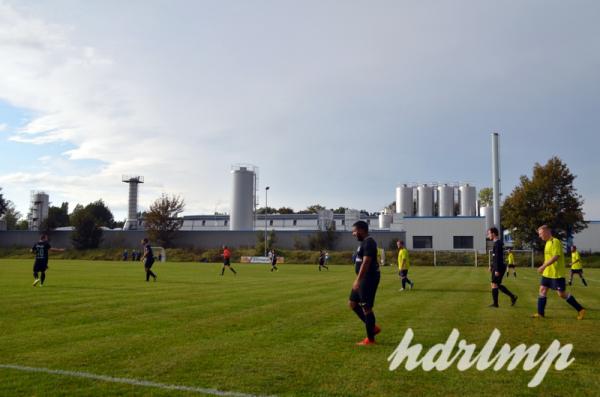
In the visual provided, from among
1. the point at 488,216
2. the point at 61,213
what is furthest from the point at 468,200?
the point at 61,213

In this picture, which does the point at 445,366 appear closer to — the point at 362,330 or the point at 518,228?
the point at 362,330

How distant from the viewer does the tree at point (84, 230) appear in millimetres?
76562

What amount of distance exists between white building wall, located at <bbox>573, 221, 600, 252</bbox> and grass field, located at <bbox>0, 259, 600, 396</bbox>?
206 feet

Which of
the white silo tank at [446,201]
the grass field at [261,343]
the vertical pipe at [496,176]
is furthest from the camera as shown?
the white silo tank at [446,201]

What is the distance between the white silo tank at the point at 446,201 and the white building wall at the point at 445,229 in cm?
2262

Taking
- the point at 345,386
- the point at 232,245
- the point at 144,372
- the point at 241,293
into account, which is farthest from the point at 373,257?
the point at 232,245

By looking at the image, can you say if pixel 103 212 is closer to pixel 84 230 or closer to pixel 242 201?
pixel 84 230

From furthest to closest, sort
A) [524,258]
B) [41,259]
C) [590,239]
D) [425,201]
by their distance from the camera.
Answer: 1. [425,201]
2. [590,239]
3. [524,258]
4. [41,259]

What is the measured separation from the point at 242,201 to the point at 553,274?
229 feet

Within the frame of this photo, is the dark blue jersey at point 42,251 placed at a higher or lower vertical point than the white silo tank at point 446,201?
lower

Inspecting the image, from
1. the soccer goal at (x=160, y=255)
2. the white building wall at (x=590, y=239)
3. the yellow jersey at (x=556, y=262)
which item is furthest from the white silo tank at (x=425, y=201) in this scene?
the yellow jersey at (x=556, y=262)

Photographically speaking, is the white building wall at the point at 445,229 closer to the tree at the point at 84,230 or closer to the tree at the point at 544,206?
the tree at the point at 544,206

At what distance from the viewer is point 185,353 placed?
779cm

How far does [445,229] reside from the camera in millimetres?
68375
